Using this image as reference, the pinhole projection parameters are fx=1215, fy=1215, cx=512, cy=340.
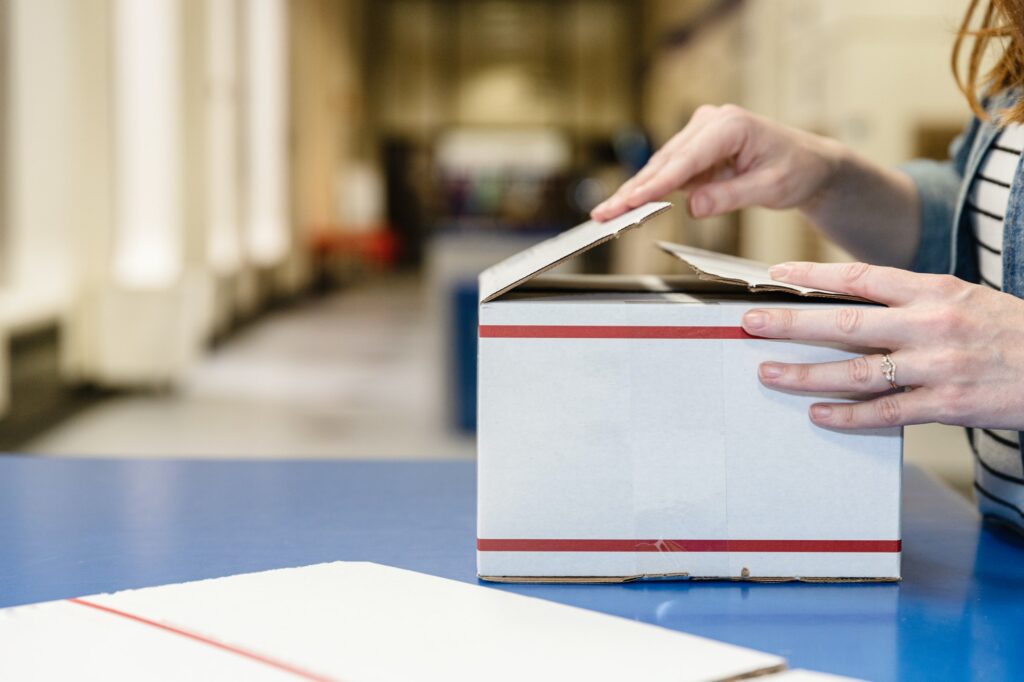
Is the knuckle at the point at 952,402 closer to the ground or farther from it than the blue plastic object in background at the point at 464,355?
farther from it

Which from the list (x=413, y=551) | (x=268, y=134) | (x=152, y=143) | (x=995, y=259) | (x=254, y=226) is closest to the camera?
(x=413, y=551)

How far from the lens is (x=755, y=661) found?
2.02 feet

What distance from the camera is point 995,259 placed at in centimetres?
100

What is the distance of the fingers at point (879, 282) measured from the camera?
29.8 inches

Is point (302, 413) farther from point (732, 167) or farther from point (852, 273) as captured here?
point (852, 273)

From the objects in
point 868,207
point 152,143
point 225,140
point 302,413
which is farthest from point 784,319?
point 225,140

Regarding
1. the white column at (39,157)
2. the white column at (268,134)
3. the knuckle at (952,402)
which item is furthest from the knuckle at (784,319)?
the white column at (268,134)

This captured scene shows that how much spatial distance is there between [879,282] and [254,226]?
11.1m

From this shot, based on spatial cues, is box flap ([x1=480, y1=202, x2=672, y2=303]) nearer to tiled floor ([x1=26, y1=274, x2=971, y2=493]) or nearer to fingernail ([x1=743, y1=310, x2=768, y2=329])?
fingernail ([x1=743, y1=310, x2=768, y2=329])

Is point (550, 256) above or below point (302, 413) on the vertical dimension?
above

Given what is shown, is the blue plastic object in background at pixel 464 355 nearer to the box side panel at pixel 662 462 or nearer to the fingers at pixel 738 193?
the fingers at pixel 738 193

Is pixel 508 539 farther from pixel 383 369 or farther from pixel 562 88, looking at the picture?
pixel 562 88

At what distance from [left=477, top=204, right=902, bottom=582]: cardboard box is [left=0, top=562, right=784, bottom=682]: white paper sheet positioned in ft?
0.24

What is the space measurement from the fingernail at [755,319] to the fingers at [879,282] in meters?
0.05
